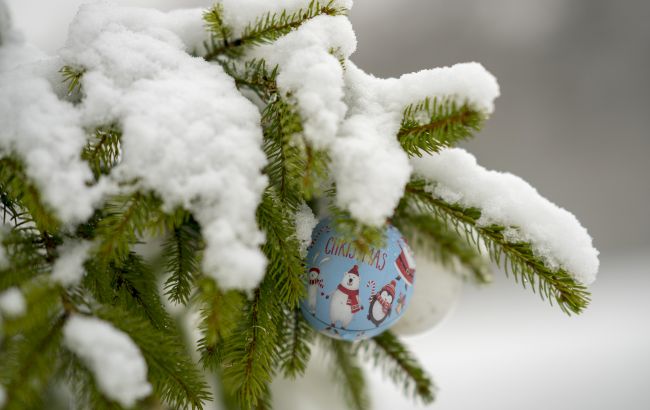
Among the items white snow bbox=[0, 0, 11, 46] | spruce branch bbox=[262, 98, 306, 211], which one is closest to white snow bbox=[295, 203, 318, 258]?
spruce branch bbox=[262, 98, 306, 211]

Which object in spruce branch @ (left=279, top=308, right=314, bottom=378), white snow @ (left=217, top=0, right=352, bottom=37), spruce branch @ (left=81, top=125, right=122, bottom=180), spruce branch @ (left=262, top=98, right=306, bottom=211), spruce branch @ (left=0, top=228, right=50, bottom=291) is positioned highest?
white snow @ (left=217, top=0, right=352, bottom=37)

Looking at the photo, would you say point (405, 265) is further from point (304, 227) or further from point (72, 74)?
point (72, 74)

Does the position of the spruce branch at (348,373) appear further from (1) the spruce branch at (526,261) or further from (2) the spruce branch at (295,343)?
(1) the spruce branch at (526,261)

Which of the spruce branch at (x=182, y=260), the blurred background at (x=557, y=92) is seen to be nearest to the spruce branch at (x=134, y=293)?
the spruce branch at (x=182, y=260)

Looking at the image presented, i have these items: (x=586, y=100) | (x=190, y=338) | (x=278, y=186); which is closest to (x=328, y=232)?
(x=278, y=186)

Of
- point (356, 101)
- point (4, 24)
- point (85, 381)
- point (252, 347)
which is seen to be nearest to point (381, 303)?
point (252, 347)

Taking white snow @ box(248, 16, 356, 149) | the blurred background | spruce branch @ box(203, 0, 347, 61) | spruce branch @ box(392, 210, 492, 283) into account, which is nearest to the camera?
white snow @ box(248, 16, 356, 149)

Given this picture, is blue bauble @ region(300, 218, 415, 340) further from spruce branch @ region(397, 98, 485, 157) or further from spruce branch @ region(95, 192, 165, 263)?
spruce branch @ region(95, 192, 165, 263)
